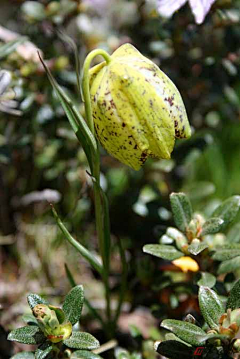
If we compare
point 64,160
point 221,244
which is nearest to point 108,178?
point 64,160

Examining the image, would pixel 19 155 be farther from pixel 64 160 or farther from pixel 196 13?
pixel 196 13

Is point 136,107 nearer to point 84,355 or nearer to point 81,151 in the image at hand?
point 84,355

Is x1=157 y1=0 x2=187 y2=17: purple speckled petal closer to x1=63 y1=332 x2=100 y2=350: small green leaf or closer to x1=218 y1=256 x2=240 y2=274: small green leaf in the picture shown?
x1=218 y1=256 x2=240 y2=274: small green leaf

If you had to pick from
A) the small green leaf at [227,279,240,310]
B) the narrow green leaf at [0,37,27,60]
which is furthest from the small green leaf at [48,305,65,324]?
the narrow green leaf at [0,37,27,60]

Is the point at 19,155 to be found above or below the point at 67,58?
below

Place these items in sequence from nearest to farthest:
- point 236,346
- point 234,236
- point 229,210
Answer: point 236,346
point 229,210
point 234,236

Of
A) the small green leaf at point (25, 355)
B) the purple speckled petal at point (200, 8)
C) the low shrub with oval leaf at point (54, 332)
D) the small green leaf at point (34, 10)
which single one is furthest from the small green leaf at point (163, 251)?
the small green leaf at point (34, 10)

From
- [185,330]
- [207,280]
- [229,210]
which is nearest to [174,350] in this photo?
[185,330]
